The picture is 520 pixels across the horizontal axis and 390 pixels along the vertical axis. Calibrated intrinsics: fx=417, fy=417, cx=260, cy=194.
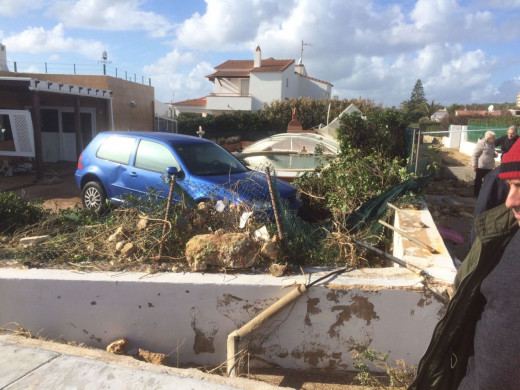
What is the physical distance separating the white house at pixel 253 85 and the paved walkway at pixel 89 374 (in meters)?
35.9

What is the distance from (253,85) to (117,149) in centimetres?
3453

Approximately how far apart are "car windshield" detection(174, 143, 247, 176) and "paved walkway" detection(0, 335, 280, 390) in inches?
140

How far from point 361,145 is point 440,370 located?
6.03m

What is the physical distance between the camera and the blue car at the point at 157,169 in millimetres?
5838

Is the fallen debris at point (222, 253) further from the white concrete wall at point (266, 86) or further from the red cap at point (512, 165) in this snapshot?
the white concrete wall at point (266, 86)

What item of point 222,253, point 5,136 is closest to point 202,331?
point 222,253

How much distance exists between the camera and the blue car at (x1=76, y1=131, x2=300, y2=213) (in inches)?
230

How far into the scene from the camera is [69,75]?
17609mm

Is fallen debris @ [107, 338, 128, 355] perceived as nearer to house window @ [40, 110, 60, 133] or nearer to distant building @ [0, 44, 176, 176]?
distant building @ [0, 44, 176, 176]

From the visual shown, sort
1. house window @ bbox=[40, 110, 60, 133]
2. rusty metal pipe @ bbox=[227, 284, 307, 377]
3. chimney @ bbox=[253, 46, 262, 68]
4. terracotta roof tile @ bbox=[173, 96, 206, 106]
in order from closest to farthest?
rusty metal pipe @ bbox=[227, 284, 307, 377], house window @ bbox=[40, 110, 60, 133], chimney @ bbox=[253, 46, 262, 68], terracotta roof tile @ bbox=[173, 96, 206, 106]

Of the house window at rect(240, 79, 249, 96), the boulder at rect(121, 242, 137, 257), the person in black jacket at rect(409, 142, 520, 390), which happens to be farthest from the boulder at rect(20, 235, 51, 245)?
the house window at rect(240, 79, 249, 96)

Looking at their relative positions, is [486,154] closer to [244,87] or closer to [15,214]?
[15,214]

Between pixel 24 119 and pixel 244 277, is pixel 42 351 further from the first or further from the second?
pixel 24 119

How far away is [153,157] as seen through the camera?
6.72 meters
